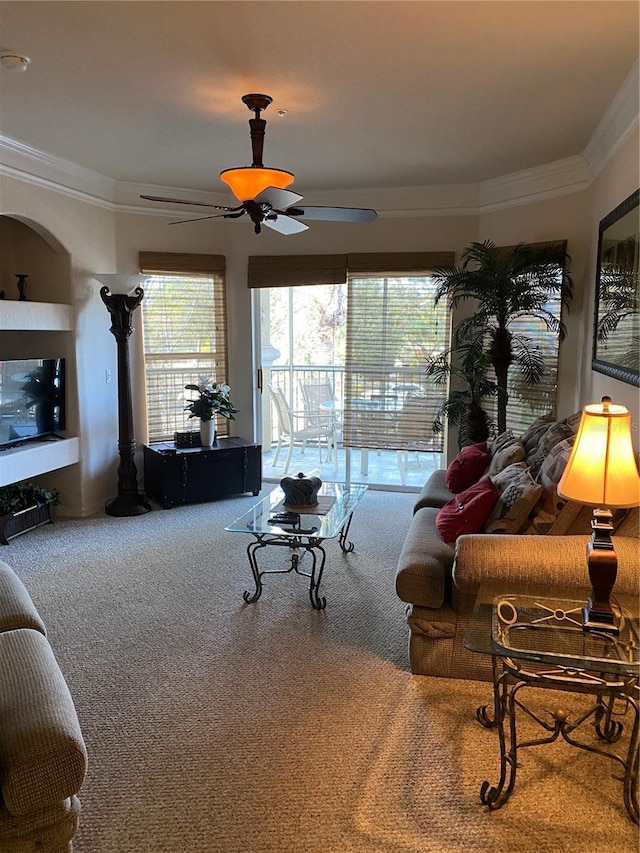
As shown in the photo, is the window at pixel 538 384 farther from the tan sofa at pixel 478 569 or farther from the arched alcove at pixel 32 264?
the arched alcove at pixel 32 264

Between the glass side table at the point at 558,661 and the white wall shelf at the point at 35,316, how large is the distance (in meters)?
3.54

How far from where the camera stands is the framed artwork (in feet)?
9.66

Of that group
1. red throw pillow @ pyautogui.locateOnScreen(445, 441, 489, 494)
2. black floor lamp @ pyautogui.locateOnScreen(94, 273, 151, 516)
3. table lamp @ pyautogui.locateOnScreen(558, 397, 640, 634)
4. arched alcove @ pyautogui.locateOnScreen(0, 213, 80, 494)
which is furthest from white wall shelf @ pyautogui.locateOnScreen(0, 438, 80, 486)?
table lamp @ pyautogui.locateOnScreen(558, 397, 640, 634)

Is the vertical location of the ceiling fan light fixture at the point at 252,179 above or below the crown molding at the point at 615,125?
below

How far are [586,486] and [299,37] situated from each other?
2.11 m

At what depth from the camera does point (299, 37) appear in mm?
2553

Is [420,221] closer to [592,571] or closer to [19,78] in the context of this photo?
[19,78]

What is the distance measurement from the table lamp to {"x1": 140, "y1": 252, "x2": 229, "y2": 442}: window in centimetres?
408

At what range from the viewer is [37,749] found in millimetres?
1567

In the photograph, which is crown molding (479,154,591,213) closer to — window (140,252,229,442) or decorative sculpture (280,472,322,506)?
window (140,252,229,442)

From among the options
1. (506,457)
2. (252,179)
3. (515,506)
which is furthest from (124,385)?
(515,506)

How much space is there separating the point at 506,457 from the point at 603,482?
153cm

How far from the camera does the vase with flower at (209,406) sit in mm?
5277

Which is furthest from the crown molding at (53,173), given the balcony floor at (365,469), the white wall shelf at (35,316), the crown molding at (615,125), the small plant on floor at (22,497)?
the crown molding at (615,125)
